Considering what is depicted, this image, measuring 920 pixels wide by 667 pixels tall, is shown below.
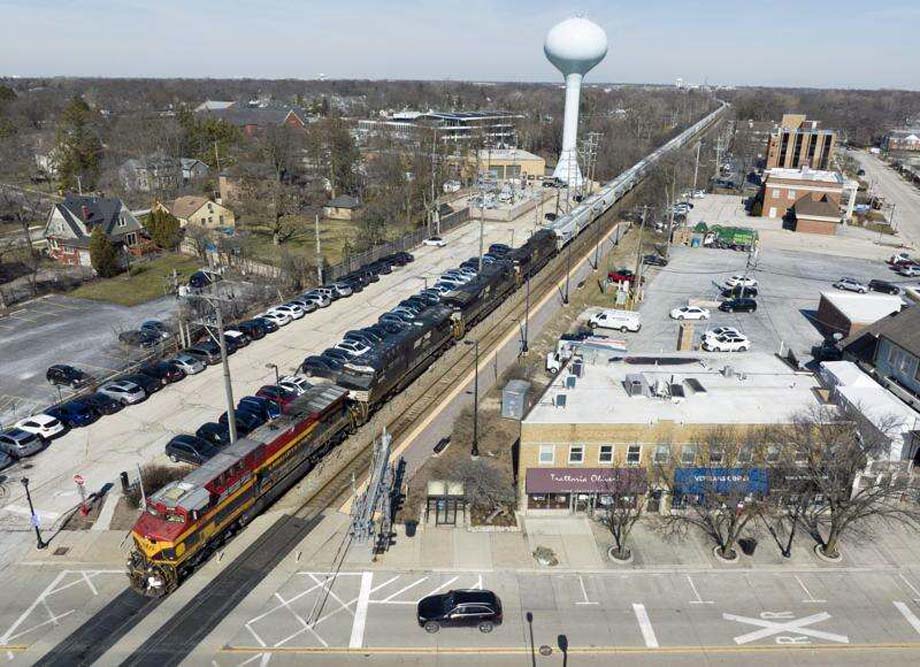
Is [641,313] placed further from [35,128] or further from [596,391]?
[35,128]

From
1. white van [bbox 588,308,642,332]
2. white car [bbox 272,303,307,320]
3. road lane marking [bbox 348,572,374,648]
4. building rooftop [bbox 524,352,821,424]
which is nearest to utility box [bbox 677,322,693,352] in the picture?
white van [bbox 588,308,642,332]

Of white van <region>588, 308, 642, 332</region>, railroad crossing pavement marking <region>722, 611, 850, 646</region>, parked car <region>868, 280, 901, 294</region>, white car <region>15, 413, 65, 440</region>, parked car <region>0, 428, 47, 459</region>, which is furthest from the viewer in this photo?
parked car <region>868, 280, 901, 294</region>

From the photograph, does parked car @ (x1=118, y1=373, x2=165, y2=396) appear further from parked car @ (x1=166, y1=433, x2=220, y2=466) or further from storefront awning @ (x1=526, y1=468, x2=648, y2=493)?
storefront awning @ (x1=526, y1=468, x2=648, y2=493)

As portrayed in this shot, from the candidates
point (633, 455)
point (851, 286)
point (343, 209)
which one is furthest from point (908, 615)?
point (343, 209)

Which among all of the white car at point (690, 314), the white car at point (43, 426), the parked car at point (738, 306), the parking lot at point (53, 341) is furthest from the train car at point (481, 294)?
the white car at point (43, 426)

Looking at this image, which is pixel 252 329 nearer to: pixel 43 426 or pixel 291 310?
pixel 291 310
